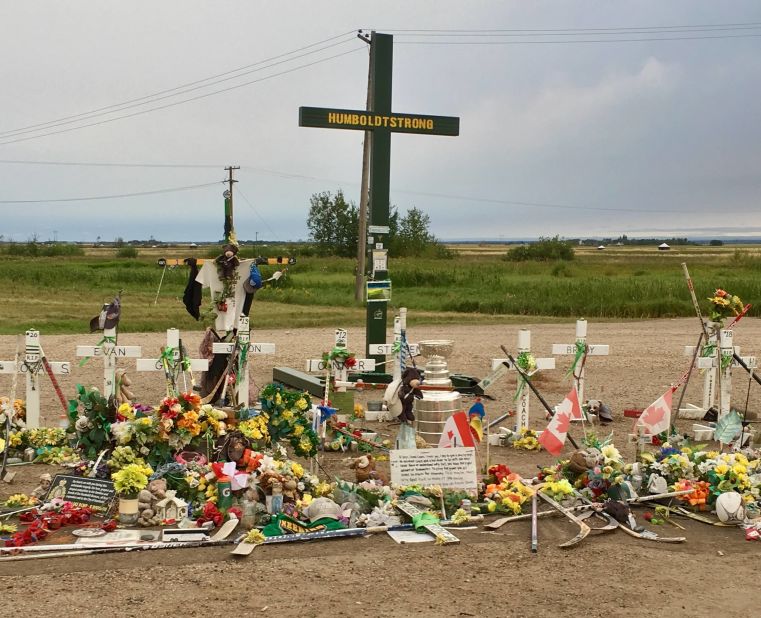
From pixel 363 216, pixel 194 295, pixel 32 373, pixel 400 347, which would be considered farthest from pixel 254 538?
pixel 363 216

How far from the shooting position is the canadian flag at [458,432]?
967 centimetres

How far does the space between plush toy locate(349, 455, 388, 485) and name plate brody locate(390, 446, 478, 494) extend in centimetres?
61

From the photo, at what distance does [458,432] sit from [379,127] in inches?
295

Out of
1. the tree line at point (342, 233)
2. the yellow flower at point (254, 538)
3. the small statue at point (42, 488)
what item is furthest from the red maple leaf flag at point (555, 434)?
the tree line at point (342, 233)

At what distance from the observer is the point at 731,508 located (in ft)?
29.0

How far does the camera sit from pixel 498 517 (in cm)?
901

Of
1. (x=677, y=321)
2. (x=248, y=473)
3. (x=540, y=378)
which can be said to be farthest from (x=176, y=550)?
(x=677, y=321)

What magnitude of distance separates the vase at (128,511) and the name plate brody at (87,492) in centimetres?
27

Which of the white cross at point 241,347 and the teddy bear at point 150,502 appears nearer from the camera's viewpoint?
the teddy bear at point 150,502

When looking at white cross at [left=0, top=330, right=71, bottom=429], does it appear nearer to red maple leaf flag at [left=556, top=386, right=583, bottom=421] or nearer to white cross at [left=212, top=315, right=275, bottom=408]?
white cross at [left=212, top=315, right=275, bottom=408]

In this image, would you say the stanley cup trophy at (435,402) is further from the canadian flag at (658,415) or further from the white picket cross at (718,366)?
the white picket cross at (718,366)

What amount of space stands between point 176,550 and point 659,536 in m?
4.11

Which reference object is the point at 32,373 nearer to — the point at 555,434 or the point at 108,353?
the point at 108,353

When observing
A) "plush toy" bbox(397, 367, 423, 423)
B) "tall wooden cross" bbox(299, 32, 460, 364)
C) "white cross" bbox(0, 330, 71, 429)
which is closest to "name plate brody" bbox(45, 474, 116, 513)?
"white cross" bbox(0, 330, 71, 429)
